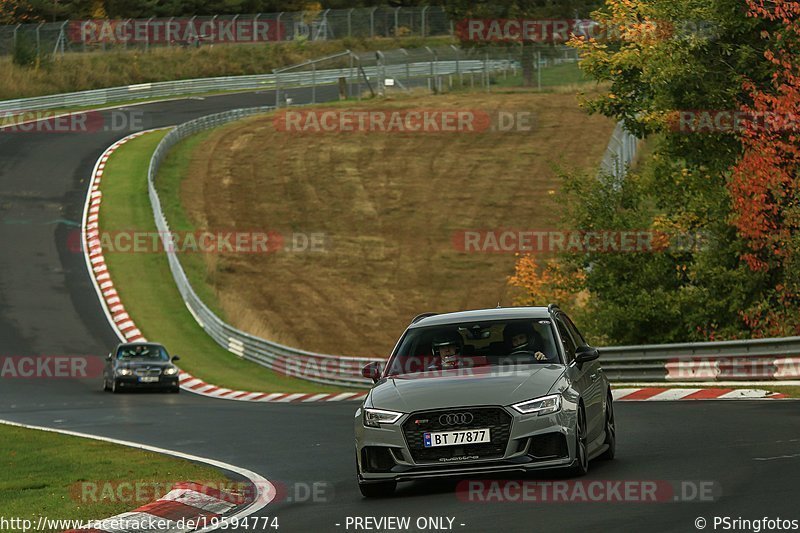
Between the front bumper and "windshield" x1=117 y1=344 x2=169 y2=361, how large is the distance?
21738 millimetres

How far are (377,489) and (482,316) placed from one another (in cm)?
202

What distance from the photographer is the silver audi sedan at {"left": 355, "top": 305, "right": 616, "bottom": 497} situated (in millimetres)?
11492

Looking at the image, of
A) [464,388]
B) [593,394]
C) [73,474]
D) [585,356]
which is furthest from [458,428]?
[73,474]

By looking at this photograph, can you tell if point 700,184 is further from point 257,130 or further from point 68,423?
point 257,130

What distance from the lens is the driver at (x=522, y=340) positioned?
12.7 m

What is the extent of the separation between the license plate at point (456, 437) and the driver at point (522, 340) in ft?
4.34

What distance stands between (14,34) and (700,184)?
6455 cm

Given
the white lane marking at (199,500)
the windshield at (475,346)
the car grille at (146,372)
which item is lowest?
the car grille at (146,372)

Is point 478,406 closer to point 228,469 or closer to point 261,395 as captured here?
point 228,469

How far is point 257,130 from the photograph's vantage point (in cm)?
6800

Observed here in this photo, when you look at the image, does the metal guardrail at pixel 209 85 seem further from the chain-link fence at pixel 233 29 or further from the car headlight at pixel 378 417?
the car headlight at pixel 378 417

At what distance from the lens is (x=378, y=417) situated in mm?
11875

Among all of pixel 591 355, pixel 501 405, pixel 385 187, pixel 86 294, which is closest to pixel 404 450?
pixel 501 405

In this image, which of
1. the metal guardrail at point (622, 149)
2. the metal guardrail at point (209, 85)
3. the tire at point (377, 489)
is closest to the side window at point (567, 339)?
the tire at point (377, 489)
